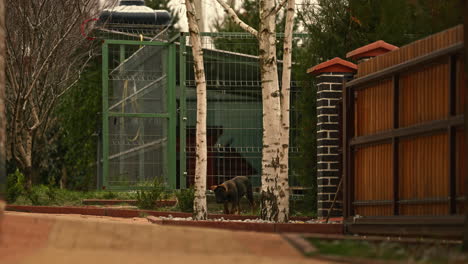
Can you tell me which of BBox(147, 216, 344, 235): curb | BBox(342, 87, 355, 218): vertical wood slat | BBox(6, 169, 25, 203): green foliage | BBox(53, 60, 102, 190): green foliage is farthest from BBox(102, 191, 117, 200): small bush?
BBox(53, 60, 102, 190): green foliage

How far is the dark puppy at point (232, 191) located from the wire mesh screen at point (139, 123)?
3.01 m

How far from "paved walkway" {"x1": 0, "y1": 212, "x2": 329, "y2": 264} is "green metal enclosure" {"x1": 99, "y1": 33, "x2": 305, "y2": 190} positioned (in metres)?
9.03

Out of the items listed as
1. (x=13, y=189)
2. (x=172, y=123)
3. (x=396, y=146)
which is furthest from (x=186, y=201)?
(x=396, y=146)

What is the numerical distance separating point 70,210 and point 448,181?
32.1 feet

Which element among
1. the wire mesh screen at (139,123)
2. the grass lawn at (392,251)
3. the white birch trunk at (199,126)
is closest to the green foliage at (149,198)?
the wire mesh screen at (139,123)

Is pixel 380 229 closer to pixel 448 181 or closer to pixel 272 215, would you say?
pixel 448 181

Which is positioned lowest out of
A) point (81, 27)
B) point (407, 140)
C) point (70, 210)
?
point (70, 210)

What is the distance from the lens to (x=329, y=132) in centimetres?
1565

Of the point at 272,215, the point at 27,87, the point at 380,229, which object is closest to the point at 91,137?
the point at 27,87

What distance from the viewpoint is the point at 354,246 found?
9.08 m

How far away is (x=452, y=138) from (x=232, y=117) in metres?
10.00

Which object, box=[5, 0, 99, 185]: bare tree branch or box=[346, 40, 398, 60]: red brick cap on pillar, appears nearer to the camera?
box=[346, 40, 398, 60]: red brick cap on pillar

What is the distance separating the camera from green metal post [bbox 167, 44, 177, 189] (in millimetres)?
20062

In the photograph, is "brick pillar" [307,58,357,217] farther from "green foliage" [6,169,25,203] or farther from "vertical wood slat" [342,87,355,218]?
"green foliage" [6,169,25,203]
